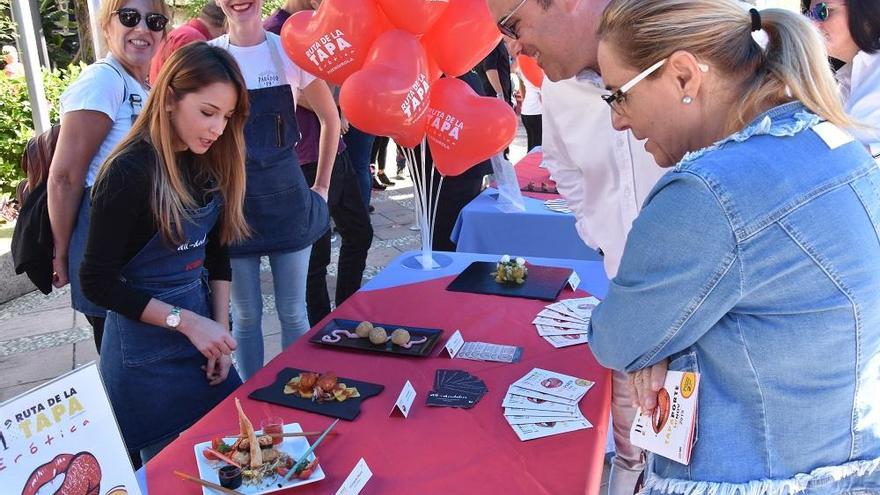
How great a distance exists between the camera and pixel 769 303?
3.13 ft

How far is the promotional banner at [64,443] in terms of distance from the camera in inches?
35.6

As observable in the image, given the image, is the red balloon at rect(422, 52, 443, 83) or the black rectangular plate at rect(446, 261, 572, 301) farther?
the red balloon at rect(422, 52, 443, 83)

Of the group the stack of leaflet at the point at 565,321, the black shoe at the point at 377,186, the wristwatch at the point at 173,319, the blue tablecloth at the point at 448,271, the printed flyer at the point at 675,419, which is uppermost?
the printed flyer at the point at 675,419

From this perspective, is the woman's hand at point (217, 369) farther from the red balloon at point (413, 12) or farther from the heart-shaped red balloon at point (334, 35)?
the red balloon at point (413, 12)

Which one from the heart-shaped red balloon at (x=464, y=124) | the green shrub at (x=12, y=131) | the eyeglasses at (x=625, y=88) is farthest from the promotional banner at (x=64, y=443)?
the green shrub at (x=12, y=131)

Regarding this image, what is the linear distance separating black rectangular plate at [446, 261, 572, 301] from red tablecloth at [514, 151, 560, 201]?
1112 mm

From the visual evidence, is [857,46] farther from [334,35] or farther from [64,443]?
[64,443]

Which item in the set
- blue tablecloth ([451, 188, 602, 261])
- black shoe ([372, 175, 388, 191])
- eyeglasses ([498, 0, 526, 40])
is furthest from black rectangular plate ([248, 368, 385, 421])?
black shoe ([372, 175, 388, 191])

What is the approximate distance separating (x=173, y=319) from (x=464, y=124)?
1278 millimetres

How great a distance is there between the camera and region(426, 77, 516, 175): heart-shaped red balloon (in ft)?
8.29

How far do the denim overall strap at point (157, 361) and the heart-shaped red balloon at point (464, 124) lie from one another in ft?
3.37

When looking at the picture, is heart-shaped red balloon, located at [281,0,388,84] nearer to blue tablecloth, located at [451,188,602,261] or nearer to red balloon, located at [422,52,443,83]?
red balloon, located at [422,52,443,83]

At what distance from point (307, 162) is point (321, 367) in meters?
1.74

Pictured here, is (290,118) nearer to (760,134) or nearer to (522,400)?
(522,400)
